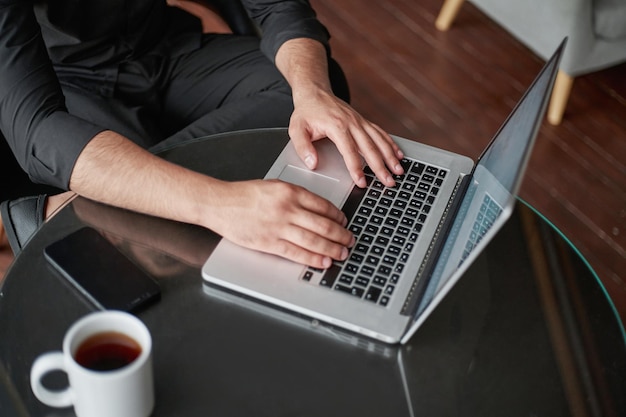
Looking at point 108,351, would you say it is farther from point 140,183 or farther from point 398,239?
point 398,239

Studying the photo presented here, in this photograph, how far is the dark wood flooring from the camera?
6.97ft

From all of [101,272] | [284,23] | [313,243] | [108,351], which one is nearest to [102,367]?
[108,351]

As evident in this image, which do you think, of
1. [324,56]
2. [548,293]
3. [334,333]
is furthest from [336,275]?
[324,56]

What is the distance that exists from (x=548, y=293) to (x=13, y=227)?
2.87ft

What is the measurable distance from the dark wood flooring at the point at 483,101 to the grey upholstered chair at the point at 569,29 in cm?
13

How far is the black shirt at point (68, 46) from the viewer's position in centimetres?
127

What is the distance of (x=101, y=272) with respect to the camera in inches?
43.3

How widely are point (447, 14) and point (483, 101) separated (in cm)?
39

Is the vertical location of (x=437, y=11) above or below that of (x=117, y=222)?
below

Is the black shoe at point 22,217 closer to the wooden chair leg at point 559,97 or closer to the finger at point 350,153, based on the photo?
the finger at point 350,153

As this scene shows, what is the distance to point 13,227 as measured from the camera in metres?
1.39

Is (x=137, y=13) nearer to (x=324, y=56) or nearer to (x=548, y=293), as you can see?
(x=324, y=56)

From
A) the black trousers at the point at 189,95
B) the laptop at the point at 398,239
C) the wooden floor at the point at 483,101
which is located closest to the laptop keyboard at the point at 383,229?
the laptop at the point at 398,239

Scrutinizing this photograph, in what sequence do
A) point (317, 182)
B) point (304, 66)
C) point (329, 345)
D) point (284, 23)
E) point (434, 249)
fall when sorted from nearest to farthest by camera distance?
point (329, 345) → point (434, 249) → point (317, 182) → point (304, 66) → point (284, 23)
